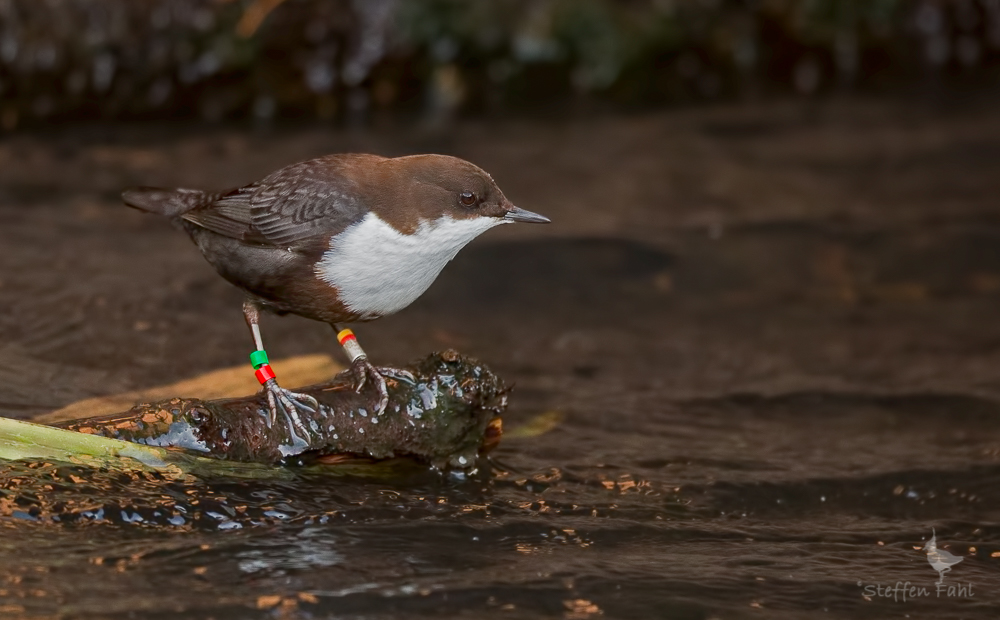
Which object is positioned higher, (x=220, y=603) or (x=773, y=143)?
(x=773, y=143)

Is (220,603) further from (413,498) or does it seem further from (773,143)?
(773,143)

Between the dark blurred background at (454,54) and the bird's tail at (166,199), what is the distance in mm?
4388

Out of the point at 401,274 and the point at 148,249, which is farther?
the point at 148,249

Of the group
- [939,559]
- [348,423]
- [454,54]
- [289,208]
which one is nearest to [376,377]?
[348,423]

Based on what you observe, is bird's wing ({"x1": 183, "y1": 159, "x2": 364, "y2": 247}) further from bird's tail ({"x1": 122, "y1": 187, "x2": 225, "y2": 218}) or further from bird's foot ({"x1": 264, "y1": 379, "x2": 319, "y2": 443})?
bird's foot ({"x1": 264, "y1": 379, "x2": 319, "y2": 443})

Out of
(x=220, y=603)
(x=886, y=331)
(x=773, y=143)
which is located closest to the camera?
(x=220, y=603)

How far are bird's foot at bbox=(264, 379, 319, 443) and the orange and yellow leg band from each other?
28 cm

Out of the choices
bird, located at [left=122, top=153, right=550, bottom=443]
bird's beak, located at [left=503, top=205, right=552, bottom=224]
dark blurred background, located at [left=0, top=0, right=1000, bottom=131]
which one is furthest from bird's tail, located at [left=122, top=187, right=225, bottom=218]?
dark blurred background, located at [left=0, top=0, right=1000, bottom=131]

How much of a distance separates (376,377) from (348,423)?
0.17 metres

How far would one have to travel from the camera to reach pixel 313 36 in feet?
29.7

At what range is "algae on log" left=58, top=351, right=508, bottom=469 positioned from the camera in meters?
3.69

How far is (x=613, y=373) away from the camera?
5.63 meters

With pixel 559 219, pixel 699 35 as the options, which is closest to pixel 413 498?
pixel 559 219

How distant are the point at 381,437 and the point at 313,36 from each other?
5707 mm
